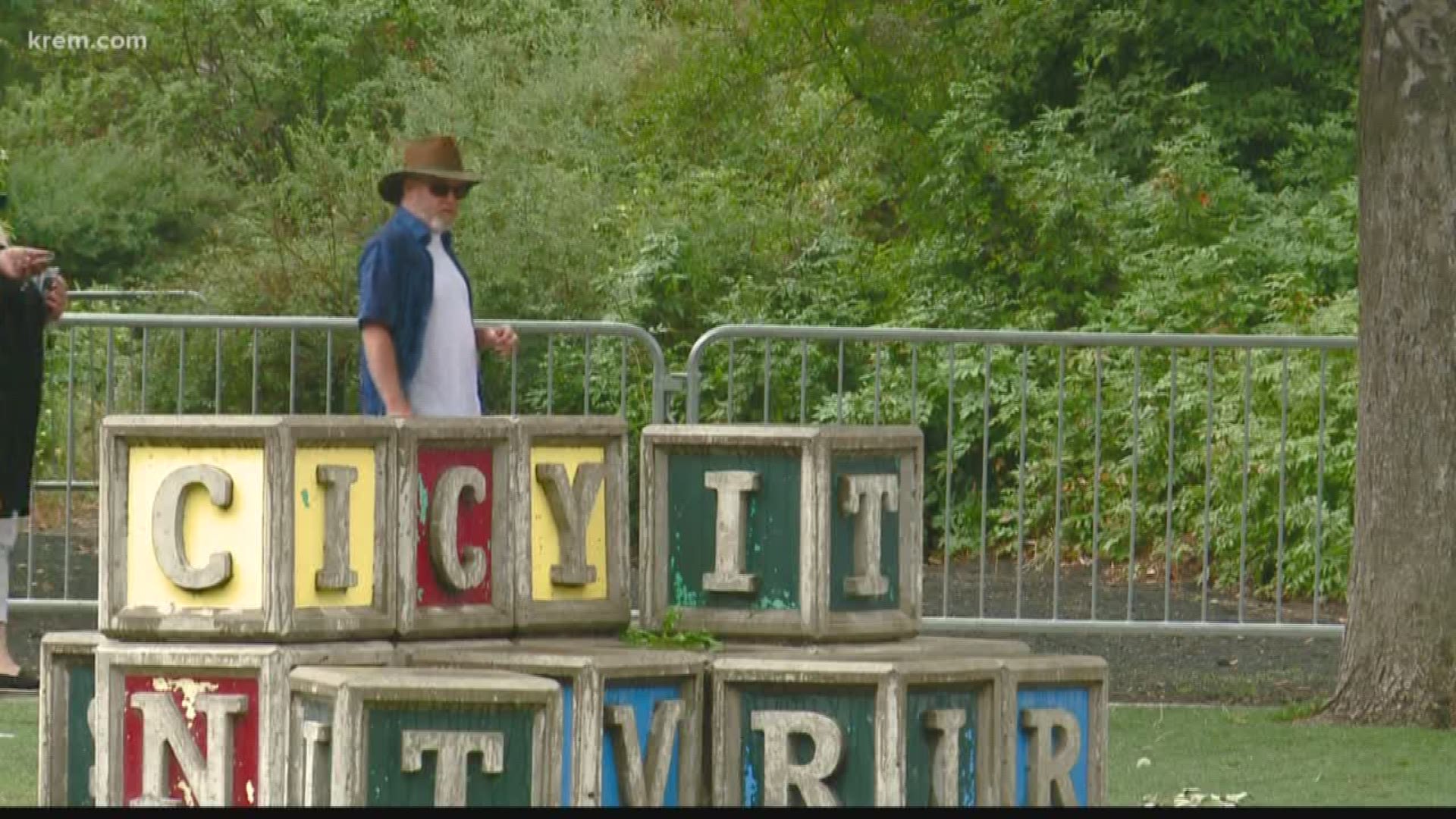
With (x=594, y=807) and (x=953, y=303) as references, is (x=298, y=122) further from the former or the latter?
(x=594, y=807)

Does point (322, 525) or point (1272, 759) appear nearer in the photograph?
point (322, 525)

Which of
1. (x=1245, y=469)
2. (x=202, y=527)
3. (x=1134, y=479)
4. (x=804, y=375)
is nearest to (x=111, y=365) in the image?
(x=804, y=375)

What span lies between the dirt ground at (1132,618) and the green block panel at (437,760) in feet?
15.8

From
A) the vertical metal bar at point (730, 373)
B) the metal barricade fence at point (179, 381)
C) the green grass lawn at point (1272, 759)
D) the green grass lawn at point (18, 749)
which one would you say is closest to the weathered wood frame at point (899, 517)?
the green grass lawn at point (1272, 759)

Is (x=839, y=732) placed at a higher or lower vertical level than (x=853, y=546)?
lower

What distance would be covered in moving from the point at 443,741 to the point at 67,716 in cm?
127

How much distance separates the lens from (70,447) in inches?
380

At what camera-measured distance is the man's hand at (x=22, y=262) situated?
7645 mm

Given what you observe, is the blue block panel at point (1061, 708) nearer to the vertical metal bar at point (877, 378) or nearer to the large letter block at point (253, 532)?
the large letter block at point (253, 532)

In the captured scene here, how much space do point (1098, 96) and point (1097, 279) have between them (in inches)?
106

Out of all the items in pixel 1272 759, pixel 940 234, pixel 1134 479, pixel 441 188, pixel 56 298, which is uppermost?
pixel 940 234

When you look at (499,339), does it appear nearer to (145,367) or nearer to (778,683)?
(778,683)

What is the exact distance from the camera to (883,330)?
30.3 feet

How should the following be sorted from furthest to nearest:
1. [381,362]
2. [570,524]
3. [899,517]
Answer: [381,362] → [899,517] → [570,524]
